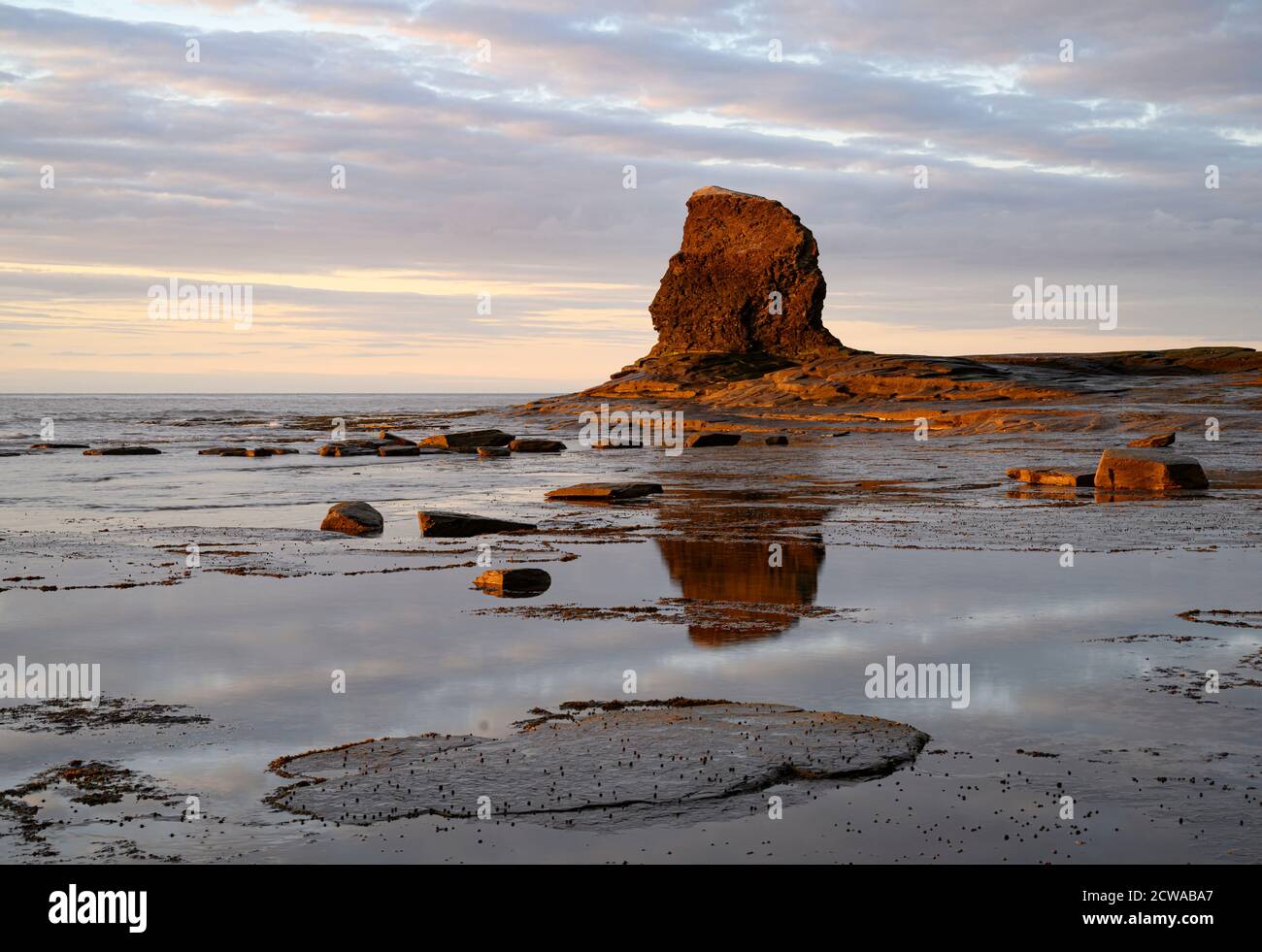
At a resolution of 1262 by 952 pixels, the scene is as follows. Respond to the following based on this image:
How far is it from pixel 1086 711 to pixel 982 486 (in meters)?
21.1

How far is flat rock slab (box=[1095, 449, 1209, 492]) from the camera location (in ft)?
87.6

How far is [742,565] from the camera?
16.6 m

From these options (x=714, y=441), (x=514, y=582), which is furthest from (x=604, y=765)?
(x=714, y=441)

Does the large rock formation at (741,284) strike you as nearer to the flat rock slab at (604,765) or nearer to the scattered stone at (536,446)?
the scattered stone at (536,446)

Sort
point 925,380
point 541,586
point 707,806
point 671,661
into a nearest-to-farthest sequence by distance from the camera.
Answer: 1. point 707,806
2. point 671,661
3. point 541,586
4. point 925,380

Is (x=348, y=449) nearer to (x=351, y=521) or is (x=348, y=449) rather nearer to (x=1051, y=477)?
(x=351, y=521)

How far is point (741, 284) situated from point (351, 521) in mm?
90695

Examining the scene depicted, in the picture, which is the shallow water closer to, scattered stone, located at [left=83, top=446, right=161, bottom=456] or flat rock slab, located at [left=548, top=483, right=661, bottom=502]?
flat rock slab, located at [left=548, top=483, right=661, bottom=502]

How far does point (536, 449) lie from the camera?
51.9 meters

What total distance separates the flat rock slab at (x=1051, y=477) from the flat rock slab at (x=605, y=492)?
9.52 m

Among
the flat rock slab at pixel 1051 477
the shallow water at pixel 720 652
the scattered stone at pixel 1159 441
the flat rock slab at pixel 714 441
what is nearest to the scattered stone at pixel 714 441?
the flat rock slab at pixel 714 441
